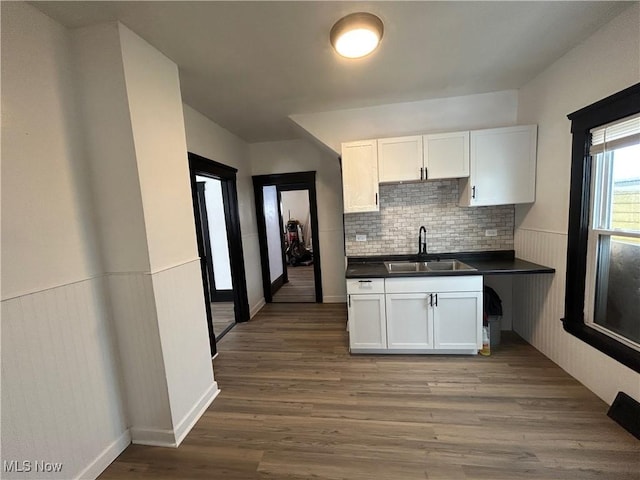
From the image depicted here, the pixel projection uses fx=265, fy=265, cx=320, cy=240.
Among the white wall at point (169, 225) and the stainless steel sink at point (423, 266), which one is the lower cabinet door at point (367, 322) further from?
the white wall at point (169, 225)

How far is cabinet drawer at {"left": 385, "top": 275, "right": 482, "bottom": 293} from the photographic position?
2430mm

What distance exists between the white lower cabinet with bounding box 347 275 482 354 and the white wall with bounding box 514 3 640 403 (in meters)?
0.59

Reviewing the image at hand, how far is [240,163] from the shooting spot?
376 centimetres

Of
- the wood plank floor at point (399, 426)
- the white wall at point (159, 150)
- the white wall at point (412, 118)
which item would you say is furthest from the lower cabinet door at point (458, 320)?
the white wall at point (159, 150)

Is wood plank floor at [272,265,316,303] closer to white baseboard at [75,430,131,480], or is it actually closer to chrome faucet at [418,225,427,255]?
chrome faucet at [418,225,427,255]

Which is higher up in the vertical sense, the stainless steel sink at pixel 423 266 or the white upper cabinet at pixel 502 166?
the white upper cabinet at pixel 502 166

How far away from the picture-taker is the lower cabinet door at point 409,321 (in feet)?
8.25

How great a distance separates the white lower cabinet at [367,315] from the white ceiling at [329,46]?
6.00 ft

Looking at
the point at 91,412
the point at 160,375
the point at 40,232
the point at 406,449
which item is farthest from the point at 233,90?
the point at 406,449

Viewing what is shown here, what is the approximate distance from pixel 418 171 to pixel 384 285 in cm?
119

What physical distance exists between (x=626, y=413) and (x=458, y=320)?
1.09 metres

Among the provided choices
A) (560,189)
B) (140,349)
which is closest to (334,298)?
(140,349)

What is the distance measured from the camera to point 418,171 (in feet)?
8.68

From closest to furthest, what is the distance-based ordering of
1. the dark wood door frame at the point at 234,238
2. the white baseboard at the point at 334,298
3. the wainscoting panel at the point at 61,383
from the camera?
the wainscoting panel at the point at 61,383 → the dark wood door frame at the point at 234,238 → the white baseboard at the point at 334,298
